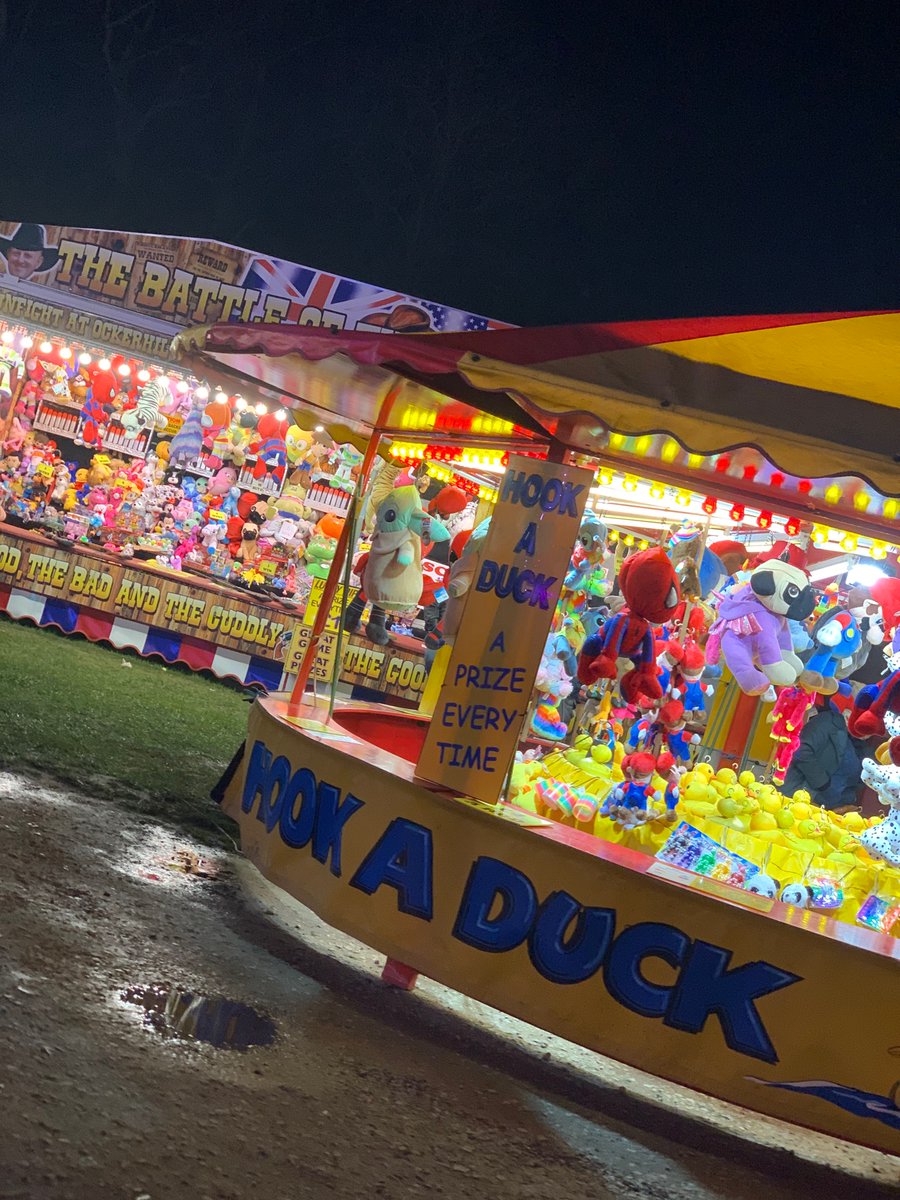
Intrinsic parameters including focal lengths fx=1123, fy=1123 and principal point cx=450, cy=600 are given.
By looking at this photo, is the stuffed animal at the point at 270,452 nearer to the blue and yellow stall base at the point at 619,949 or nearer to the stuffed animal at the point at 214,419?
the stuffed animal at the point at 214,419

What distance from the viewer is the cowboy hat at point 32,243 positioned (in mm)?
13492

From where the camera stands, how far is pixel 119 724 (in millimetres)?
8930

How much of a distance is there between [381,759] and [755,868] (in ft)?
6.60

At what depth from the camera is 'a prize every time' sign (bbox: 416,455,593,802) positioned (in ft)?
16.0

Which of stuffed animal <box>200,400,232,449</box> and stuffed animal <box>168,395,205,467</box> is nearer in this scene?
stuffed animal <box>200,400,232,449</box>

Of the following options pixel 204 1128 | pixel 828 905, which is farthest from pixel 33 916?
pixel 828 905

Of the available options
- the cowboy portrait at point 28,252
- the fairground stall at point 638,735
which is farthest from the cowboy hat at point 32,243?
the fairground stall at point 638,735

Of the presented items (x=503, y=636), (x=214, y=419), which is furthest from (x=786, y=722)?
(x=214, y=419)

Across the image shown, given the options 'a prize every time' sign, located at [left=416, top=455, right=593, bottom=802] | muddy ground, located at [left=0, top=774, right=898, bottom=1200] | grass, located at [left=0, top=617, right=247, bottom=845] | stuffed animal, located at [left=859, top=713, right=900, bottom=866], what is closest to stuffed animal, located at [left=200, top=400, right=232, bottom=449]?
grass, located at [left=0, top=617, right=247, bottom=845]

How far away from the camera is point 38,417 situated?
47.4 feet

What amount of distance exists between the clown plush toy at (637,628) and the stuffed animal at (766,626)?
0.58 metres

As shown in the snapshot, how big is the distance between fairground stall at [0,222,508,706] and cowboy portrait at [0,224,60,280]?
0.06 ft

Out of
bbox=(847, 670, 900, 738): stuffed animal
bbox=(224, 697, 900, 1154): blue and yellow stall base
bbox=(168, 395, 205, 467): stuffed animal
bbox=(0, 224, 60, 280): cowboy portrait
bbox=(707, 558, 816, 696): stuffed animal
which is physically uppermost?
bbox=(0, 224, 60, 280): cowboy portrait

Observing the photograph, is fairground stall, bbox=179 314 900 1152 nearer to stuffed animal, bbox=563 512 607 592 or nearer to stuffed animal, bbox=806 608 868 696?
stuffed animal, bbox=806 608 868 696
